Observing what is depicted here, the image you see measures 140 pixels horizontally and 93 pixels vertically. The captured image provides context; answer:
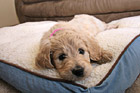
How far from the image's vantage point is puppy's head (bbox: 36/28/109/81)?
1.20m

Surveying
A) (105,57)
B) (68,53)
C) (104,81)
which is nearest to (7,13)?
(68,53)

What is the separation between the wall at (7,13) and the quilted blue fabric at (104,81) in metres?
3.97

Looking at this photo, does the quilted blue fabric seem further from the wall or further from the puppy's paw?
the wall

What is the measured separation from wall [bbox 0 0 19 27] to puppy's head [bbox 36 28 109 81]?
410 centimetres

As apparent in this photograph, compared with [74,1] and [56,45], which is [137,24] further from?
[74,1]

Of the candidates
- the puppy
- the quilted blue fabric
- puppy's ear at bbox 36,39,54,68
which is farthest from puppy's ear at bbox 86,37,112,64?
puppy's ear at bbox 36,39,54,68

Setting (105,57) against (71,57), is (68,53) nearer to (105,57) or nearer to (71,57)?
(71,57)

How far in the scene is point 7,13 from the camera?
4773mm

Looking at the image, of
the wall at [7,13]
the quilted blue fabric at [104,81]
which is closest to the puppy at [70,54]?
the quilted blue fabric at [104,81]

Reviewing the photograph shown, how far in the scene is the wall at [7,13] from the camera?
15.1 ft

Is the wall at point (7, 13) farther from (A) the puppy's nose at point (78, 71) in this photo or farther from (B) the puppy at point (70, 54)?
(A) the puppy's nose at point (78, 71)

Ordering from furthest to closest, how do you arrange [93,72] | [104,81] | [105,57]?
[105,57] < [93,72] < [104,81]

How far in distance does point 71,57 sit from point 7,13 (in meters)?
4.42

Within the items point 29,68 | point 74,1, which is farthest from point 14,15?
point 29,68
